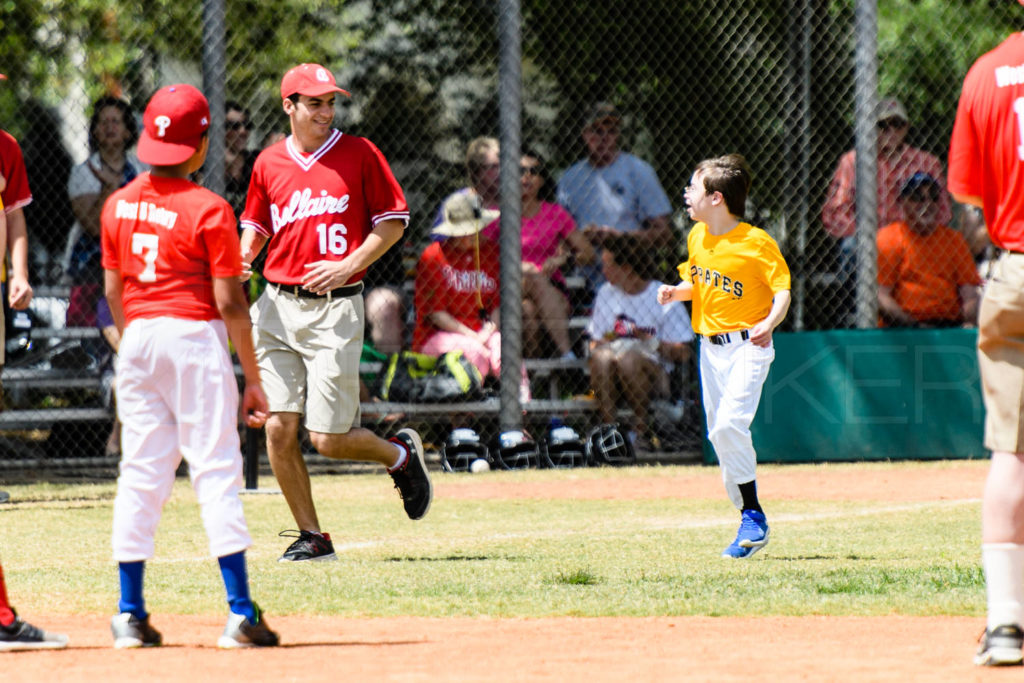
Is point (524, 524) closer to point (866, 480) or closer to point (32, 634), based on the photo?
point (866, 480)

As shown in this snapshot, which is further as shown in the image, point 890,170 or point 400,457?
point 890,170

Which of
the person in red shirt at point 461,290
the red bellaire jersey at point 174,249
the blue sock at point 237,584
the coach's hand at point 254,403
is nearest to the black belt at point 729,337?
the coach's hand at point 254,403

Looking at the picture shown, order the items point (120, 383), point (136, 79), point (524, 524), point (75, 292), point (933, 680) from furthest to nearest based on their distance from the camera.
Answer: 1. point (136, 79)
2. point (75, 292)
3. point (524, 524)
4. point (120, 383)
5. point (933, 680)

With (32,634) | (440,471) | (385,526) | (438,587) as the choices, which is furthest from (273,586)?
→ (440,471)

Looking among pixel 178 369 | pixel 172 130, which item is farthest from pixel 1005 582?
pixel 172 130

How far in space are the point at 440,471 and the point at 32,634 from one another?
7152 millimetres

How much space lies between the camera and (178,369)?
4793mm

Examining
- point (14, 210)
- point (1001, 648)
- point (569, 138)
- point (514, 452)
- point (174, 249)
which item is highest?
point (569, 138)

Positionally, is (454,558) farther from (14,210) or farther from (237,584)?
(14,210)

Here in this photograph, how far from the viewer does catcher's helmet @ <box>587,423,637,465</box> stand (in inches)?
475

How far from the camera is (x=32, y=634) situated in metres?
4.86

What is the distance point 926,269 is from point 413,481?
621 centimetres

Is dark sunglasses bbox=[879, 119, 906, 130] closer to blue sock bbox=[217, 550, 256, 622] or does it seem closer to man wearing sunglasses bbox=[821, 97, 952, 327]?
man wearing sunglasses bbox=[821, 97, 952, 327]

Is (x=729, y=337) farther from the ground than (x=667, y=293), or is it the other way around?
(x=667, y=293)
